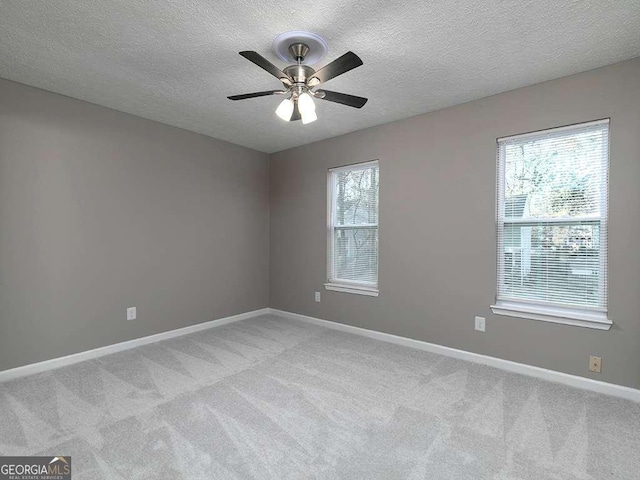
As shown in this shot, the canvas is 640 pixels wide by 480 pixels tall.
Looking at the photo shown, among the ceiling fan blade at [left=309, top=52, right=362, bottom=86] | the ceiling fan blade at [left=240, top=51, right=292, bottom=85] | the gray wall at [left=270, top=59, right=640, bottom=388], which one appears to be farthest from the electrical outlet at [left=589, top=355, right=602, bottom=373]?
the ceiling fan blade at [left=240, top=51, right=292, bottom=85]

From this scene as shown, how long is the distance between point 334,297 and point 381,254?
0.88m

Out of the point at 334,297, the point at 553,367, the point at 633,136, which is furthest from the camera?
the point at 334,297

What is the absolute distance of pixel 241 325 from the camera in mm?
4277

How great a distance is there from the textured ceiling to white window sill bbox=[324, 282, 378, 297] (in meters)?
2.03

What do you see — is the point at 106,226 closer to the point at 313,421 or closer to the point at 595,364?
the point at 313,421

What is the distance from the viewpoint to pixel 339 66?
1920mm

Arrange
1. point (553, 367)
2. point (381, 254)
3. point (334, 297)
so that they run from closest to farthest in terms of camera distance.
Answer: point (553, 367) < point (381, 254) < point (334, 297)

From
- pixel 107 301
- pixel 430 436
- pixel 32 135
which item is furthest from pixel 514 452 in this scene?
pixel 32 135

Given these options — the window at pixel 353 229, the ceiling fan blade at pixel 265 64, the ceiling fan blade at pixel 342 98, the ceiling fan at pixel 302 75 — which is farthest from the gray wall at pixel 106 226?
the ceiling fan blade at pixel 342 98

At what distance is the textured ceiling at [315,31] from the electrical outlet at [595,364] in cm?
223

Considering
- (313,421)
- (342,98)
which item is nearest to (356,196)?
(342,98)

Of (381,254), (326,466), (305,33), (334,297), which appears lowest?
(326,466)

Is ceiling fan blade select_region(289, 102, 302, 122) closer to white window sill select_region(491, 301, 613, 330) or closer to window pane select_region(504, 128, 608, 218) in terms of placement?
window pane select_region(504, 128, 608, 218)

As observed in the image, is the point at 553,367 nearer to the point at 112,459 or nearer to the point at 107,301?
the point at 112,459
